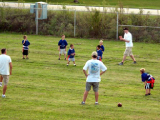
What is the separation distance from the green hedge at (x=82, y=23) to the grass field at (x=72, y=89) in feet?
14.4

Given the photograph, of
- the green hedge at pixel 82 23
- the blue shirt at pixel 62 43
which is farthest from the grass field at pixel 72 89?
the green hedge at pixel 82 23

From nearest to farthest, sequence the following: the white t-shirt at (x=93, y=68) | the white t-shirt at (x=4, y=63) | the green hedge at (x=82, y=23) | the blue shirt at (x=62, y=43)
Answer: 1. the white t-shirt at (x=93, y=68)
2. the white t-shirt at (x=4, y=63)
3. the blue shirt at (x=62, y=43)
4. the green hedge at (x=82, y=23)

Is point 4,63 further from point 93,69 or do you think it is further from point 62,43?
point 62,43

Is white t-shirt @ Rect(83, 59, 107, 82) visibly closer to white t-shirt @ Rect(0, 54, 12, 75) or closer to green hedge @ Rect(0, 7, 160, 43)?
white t-shirt @ Rect(0, 54, 12, 75)

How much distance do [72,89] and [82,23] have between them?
16.9 meters

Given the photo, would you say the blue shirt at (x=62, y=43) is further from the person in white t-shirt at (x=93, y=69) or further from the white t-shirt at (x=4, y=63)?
the person in white t-shirt at (x=93, y=69)

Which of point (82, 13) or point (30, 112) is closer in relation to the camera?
point (30, 112)

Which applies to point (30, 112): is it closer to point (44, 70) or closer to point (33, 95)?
point (33, 95)

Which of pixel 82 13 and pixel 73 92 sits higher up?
pixel 82 13

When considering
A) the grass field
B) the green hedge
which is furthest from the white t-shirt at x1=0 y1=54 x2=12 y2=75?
the green hedge

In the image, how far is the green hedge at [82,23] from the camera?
28.8 meters

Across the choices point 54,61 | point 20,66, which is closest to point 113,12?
point 54,61

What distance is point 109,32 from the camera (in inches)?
1162

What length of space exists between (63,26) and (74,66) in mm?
12317
